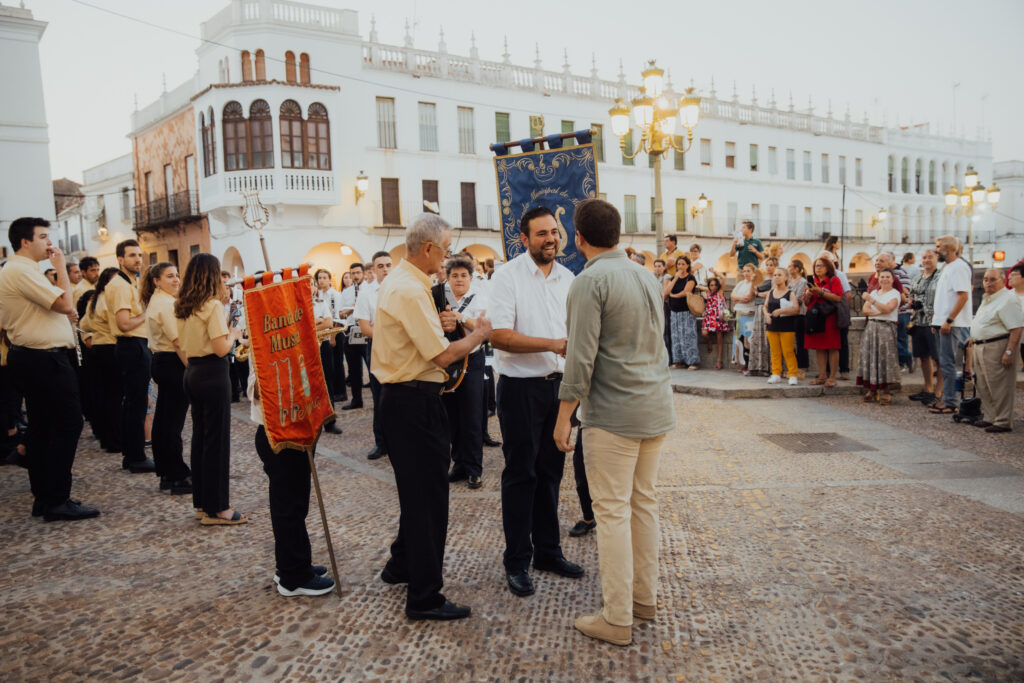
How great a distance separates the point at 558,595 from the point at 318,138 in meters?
24.1

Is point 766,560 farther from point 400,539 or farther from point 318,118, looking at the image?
point 318,118

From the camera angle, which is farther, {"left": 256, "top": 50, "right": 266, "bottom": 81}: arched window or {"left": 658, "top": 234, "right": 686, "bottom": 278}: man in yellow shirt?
{"left": 256, "top": 50, "right": 266, "bottom": 81}: arched window

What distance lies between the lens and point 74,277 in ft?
32.3

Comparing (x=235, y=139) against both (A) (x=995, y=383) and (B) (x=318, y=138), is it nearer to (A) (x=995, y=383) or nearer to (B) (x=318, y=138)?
(B) (x=318, y=138)

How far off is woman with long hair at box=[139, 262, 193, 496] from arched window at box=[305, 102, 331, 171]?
67.1 ft

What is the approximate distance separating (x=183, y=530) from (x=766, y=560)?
3.99 metres

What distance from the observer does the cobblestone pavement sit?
3.08 metres

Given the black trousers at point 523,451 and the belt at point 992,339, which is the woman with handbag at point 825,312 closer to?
the belt at point 992,339

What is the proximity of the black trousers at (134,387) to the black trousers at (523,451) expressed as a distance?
449 centimetres

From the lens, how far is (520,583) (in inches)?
148

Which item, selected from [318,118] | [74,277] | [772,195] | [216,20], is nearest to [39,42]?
[216,20]

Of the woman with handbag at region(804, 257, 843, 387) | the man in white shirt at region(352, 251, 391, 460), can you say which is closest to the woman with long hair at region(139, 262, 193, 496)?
the man in white shirt at region(352, 251, 391, 460)

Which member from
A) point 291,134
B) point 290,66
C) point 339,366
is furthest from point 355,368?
point 290,66

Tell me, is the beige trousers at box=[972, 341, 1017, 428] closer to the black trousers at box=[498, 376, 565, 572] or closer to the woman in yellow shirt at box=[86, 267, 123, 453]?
the black trousers at box=[498, 376, 565, 572]
